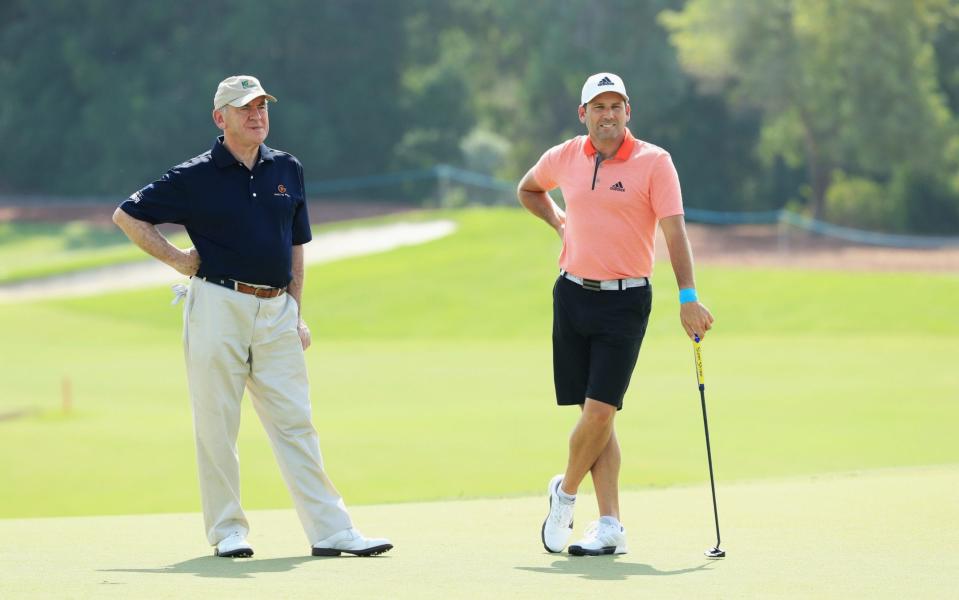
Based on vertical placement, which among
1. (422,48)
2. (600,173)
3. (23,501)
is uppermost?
(422,48)

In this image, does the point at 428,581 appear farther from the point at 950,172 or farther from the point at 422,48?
the point at 422,48

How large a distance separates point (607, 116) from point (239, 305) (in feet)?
5.60

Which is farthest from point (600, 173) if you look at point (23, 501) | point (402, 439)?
→ point (402, 439)

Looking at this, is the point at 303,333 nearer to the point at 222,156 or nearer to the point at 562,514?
the point at 222,156

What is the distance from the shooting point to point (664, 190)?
640cm

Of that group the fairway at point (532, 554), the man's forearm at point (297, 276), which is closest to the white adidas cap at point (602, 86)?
the man's forearm at point (297, 276)

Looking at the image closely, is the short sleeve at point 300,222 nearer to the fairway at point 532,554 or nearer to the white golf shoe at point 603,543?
the fairway at point 532,554

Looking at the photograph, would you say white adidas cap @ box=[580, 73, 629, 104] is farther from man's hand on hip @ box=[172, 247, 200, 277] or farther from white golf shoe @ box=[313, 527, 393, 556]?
white golf shoe @ box=[313, 527, 393, 556]

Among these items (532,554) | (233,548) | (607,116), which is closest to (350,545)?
(233,548)

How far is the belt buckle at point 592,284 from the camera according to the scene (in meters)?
6.55

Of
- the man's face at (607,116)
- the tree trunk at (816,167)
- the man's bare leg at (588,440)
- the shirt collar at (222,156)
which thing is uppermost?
the tree trunk at (816,167)

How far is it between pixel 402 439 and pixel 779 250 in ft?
90.8

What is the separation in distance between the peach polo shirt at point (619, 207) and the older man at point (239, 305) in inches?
46.7

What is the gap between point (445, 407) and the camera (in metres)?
15.2
